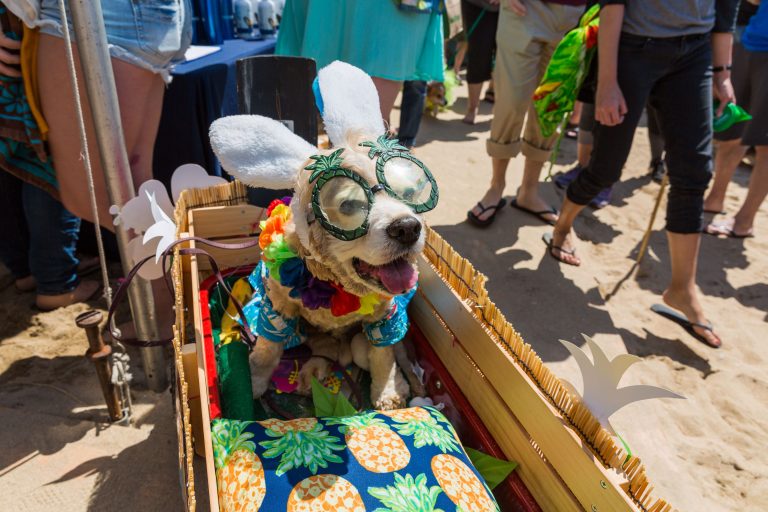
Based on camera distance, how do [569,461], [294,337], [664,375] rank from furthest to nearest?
[664,375]
[294,337]
[569,461]

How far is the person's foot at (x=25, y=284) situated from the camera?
7.72 feet

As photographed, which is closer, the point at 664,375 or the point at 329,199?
the point at 329,199

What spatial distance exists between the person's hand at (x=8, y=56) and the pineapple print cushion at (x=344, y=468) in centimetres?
140

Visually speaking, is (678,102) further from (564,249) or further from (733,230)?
(733,230)

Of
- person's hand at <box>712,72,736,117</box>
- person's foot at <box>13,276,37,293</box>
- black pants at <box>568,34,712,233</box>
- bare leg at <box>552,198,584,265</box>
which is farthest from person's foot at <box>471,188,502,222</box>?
person's foot at <box>13,276,37,293</box>

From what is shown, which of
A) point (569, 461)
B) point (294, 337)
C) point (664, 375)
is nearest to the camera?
point (569, 461)

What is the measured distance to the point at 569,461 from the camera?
1.07 meters

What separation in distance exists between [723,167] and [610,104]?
7.33ft

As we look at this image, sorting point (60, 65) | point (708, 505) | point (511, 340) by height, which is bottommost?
point (708, 505)

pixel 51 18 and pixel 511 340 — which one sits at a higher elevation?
pixel 51 18

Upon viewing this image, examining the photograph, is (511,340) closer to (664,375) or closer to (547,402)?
(547,402)

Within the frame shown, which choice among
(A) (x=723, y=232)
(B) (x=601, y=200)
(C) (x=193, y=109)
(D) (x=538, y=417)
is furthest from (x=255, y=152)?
(A) (x=723, y=232)

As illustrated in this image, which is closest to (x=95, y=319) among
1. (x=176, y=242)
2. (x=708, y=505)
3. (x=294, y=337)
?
(x=176, y=242)

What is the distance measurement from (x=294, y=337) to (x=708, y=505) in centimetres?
154
